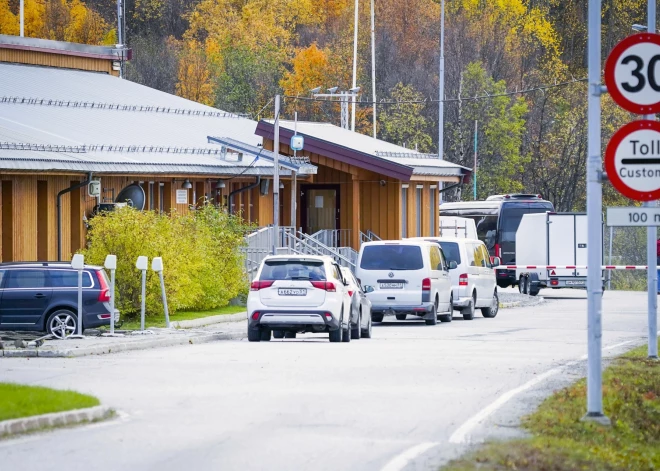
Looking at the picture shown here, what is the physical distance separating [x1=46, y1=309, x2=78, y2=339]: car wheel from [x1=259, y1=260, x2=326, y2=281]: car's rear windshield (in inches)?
149

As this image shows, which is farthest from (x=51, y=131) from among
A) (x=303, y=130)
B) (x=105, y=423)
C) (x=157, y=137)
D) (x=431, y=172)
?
(x=105, y=423)

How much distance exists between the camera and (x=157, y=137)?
4350 centimetres

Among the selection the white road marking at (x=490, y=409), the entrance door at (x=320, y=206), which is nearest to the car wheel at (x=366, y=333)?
the white road marking at (x=490, y=409)

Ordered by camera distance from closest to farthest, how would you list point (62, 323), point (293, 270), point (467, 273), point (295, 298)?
point (295, 298)
point (293, 270)
point (62, 323)
point (467, 273)

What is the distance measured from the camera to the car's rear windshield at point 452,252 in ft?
121

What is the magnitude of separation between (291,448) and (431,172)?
36546mm

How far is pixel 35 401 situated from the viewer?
14648 millimetres

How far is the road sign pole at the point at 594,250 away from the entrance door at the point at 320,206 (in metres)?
34.7

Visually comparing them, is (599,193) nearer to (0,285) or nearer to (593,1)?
(593,1)

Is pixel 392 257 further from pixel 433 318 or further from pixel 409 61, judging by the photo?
pixel 409 61

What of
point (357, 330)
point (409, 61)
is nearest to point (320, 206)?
point (357, 330)

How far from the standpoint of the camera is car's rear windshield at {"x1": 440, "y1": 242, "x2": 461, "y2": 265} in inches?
1447

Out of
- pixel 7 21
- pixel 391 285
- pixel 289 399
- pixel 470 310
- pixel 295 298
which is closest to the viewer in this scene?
pixel 289 399

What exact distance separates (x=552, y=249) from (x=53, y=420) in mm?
37439
